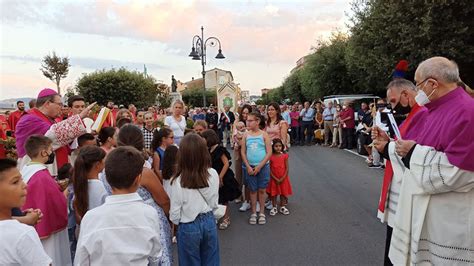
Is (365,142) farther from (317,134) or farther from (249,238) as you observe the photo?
(249,238)

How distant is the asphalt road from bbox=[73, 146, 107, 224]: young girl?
6.49ft

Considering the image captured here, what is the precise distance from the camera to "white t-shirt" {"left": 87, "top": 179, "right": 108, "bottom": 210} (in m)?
3.36

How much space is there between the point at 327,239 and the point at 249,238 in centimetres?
109

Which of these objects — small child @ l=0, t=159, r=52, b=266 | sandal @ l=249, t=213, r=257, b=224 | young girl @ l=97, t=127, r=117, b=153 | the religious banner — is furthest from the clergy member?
the religious banner

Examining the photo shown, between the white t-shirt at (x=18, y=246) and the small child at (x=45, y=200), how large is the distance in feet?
3.30

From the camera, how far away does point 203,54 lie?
2123cm

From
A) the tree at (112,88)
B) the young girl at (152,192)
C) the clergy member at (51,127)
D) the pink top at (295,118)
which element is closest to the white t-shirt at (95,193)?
the young girl at (152,192)

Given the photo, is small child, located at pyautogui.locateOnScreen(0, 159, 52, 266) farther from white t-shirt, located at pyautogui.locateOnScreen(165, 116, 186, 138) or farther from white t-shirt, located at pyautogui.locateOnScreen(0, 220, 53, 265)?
white t-shirt, located at pyautogui.locateOnScreen(165, 116, 186, 138)

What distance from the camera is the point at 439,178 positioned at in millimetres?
2455

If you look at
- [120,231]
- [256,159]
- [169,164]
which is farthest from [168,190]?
[256,159]

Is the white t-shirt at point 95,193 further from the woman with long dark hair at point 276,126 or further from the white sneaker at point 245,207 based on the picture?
the woman with long dark hair at point 276,126

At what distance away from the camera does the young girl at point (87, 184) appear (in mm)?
3336

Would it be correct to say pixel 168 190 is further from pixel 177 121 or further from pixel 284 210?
pixel 177 121

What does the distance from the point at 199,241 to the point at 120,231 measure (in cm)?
135
